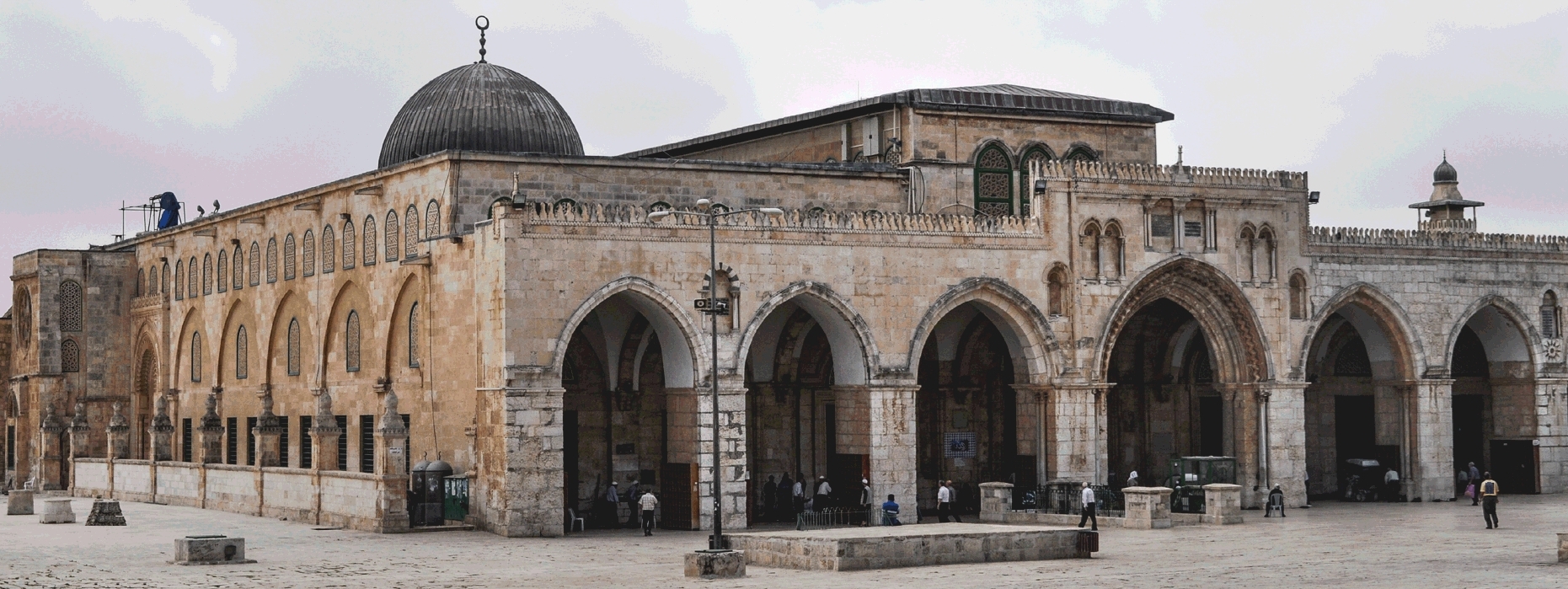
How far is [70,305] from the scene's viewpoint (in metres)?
53.4

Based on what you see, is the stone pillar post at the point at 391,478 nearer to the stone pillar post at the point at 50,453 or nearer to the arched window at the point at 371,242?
the arched window at the point at 371,242

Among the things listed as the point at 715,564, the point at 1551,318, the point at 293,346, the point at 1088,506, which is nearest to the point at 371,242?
the point at 293,346

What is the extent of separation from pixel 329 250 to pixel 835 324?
1187 centimetres

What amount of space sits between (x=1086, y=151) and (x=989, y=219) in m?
6.01

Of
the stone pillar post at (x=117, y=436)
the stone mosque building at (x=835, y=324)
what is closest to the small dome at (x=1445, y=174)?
the stone mosque building at (x=835, y=324)

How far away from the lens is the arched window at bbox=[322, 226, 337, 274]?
42875mm

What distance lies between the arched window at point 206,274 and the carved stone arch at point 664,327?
16.7 metres

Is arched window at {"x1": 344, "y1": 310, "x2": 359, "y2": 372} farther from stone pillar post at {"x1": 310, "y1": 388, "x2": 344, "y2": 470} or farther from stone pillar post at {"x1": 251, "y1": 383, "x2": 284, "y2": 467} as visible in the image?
stone pillar post at {"x1": 310, "y1": 388, "x2": 344, "y2": 470}

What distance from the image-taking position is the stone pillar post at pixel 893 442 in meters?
37.5

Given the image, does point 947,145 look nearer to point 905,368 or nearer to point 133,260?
point 905,368

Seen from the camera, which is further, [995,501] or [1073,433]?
[1073,433]

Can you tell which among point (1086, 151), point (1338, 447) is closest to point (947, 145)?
point (1086, 151)

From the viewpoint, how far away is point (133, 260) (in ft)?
180

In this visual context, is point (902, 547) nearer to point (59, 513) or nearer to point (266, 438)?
point (266, 438)
